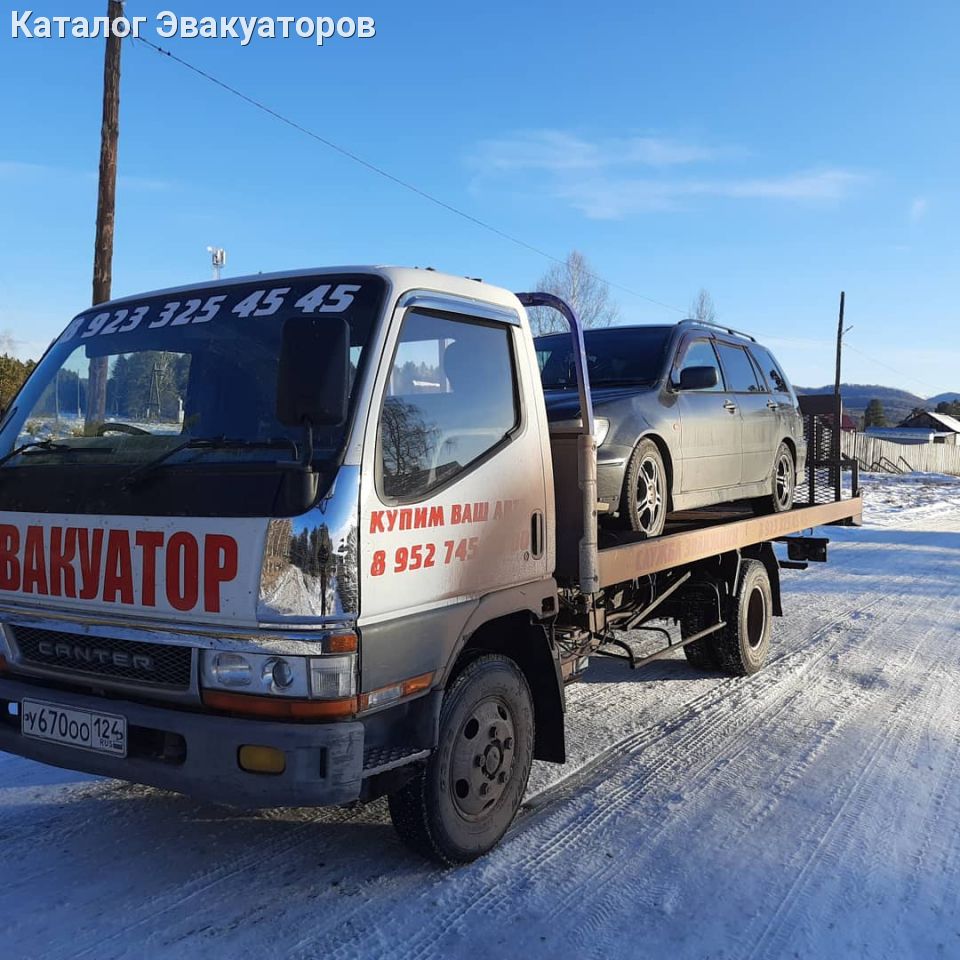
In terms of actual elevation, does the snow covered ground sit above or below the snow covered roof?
below

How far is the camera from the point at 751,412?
7309mm

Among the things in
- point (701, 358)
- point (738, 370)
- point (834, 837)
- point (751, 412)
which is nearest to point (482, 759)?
point (834, 837)

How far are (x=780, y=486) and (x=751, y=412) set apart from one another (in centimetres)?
93

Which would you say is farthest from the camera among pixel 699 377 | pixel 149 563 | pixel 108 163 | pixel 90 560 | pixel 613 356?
pixel 108 163

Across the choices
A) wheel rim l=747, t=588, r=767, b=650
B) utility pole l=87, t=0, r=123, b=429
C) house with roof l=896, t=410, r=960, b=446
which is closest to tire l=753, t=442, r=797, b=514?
wheel rim l=747, t=588, r=767, b=650

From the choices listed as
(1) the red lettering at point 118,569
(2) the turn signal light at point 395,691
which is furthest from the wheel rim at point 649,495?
(1) the red lettering at point 118,569

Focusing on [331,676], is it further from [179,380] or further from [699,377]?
[699,377]

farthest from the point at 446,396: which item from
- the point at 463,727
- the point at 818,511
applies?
the point at 818,511

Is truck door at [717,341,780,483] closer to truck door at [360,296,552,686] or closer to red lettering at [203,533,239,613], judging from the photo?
truck door at [360,296,552,686]

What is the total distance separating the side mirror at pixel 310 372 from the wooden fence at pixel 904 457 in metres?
42.0

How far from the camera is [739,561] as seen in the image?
22.0 feet

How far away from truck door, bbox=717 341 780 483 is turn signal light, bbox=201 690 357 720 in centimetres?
488

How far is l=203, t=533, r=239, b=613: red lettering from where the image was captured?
2936 mm

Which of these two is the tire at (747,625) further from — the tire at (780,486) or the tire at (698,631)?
the tire at (780,486)
